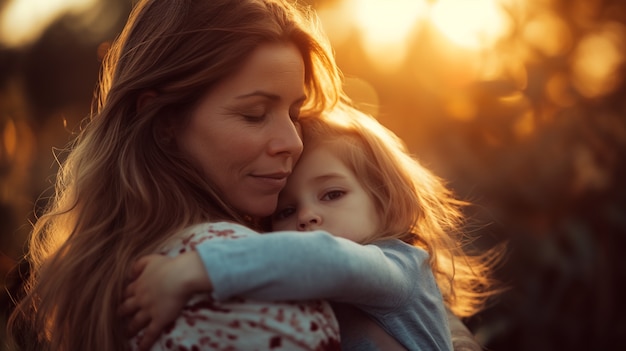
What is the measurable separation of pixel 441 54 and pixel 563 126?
0.78m

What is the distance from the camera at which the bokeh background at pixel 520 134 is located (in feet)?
13.1

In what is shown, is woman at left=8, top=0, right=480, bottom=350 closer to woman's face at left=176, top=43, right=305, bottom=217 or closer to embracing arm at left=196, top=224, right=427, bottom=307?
woman's face at left=176, top=43, right=305, bottom=217

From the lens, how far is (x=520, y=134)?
4.10m

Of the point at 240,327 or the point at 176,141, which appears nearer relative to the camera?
the point at 240,327

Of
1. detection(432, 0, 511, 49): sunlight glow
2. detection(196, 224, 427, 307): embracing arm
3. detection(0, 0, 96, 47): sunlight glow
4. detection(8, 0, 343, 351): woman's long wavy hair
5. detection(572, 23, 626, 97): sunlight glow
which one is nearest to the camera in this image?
detection(196, 224, 427, 307): embracing arm

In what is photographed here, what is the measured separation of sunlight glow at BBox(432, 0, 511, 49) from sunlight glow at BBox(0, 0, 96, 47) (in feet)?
8.62

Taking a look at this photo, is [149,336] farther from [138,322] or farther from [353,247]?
[353,247]

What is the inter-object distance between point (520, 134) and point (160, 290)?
289 centimetres

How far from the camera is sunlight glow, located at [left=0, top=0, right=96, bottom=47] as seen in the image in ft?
16.5

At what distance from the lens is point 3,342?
3416 mm

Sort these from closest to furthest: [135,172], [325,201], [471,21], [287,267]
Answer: [287,267]
[135,172]
[325,201]
[471,21]

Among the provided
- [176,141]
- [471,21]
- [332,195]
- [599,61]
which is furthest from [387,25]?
[176,141]

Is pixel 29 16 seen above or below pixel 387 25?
below

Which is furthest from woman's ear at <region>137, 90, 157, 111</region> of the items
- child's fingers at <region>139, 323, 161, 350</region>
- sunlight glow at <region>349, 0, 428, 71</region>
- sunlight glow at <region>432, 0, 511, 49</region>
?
sunlight glow at <region>432, 0, 511, 49</region>
